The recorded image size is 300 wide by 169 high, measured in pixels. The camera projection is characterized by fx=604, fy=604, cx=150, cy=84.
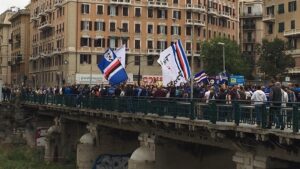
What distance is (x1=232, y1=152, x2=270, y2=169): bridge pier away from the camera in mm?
22938

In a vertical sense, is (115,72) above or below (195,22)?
below

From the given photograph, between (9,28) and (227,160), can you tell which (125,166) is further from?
(9,28)

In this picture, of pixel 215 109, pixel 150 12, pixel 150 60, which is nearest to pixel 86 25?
pixel 150 12

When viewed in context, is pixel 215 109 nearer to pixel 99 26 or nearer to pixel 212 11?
pixel 99 26

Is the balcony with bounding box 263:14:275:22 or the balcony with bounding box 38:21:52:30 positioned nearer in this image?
the balcony with bounding box 263:14:275:22

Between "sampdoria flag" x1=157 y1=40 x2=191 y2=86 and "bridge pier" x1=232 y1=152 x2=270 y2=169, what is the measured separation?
24.2ft

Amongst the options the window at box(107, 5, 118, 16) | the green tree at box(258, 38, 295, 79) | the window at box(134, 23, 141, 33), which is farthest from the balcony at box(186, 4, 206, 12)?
Answer: the green tree at box(258, 38, 295, 79)

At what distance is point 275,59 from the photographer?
8025 centimetres

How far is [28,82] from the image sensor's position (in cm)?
12794

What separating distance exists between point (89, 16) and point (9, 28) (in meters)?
62.7

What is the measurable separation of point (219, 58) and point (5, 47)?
3188 inches

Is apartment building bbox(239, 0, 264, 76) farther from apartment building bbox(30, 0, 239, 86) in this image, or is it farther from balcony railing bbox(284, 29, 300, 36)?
balcony railing bbox(284, 29, 300, 36)

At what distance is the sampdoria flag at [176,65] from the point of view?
30.8 m

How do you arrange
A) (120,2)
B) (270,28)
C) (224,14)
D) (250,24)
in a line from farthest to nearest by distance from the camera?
(250,24) < (224,14) < (120,2) < (270,28)
